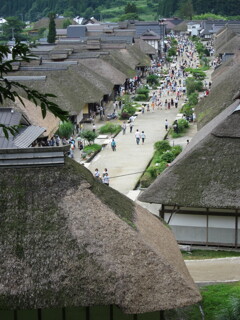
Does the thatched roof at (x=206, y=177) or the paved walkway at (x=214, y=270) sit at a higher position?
the thatched roof at (x=206, y=177)

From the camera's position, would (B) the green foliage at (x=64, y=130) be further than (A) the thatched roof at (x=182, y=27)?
No

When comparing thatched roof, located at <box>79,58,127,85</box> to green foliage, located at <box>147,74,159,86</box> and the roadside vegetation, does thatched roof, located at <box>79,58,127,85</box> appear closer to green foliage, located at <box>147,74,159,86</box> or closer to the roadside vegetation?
green foliage, located at <box>147,74,159,86</box>

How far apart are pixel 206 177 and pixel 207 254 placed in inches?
116

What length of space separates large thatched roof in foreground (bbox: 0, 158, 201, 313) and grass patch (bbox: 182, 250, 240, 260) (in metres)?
7.48

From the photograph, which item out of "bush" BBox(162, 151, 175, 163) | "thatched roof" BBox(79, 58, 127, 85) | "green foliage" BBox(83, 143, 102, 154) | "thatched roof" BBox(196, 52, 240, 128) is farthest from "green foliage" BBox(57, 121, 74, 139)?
"thatched roof" BBox(79, 58, 127, 85)

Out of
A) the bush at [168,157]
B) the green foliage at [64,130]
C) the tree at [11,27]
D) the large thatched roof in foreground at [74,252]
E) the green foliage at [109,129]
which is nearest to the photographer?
the large thatched roof in foreground at [74,252]

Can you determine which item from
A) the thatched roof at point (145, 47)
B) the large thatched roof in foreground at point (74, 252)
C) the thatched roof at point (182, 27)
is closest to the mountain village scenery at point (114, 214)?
the large thatched roof in foreground at point (74, 252)

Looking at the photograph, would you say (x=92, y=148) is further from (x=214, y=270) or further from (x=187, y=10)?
(x=187, y=10)

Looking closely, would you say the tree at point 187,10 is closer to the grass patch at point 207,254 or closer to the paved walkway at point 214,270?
the grass patch at point 207,254

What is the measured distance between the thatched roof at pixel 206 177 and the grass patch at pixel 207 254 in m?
1.94

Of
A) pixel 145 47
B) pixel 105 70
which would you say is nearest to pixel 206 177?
pixel 105 70

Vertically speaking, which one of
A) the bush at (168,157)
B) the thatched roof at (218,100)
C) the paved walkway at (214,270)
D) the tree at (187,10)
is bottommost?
the tree at (187,10)

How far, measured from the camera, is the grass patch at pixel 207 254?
83.3ft

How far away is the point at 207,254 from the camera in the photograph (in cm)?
2586
